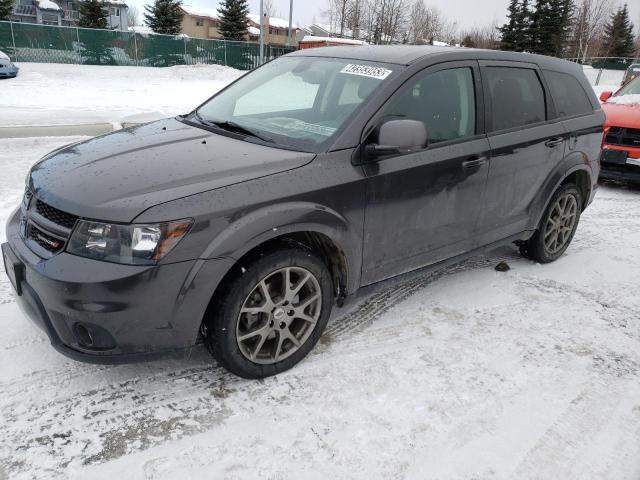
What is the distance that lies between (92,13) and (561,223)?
39971 mm

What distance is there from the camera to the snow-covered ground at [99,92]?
1125cm

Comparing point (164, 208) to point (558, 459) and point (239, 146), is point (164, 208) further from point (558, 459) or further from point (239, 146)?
point (558, 459)

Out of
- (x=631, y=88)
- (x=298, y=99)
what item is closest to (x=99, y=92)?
(x=631, y=88)

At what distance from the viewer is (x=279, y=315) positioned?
2.80 meters

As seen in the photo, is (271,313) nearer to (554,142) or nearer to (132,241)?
(132,241)

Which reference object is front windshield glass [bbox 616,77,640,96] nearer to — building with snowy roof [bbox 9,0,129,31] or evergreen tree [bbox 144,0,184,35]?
evergreen tree [bbox 144,0,184,35]

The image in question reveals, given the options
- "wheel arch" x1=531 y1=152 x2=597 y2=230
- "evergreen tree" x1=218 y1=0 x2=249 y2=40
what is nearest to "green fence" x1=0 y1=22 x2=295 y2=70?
"evergreen tree" x1=218 y1=0 x2=249 y2=40

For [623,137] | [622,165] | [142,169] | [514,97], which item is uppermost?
[514,97]

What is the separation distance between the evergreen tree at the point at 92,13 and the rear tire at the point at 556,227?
130 ft

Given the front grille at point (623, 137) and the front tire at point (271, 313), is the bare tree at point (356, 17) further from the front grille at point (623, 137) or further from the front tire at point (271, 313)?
the front tire at point (271, 313)

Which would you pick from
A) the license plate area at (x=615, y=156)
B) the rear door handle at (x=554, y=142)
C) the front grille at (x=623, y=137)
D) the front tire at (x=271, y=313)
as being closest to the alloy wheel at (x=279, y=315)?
the front tire at (x=271, y=313)

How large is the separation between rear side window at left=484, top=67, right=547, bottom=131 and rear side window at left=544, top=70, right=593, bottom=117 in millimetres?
208

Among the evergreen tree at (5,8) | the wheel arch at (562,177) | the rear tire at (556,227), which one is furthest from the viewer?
the evergreen tree at (5,8)

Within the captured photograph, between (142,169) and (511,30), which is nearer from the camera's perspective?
(142,169)
